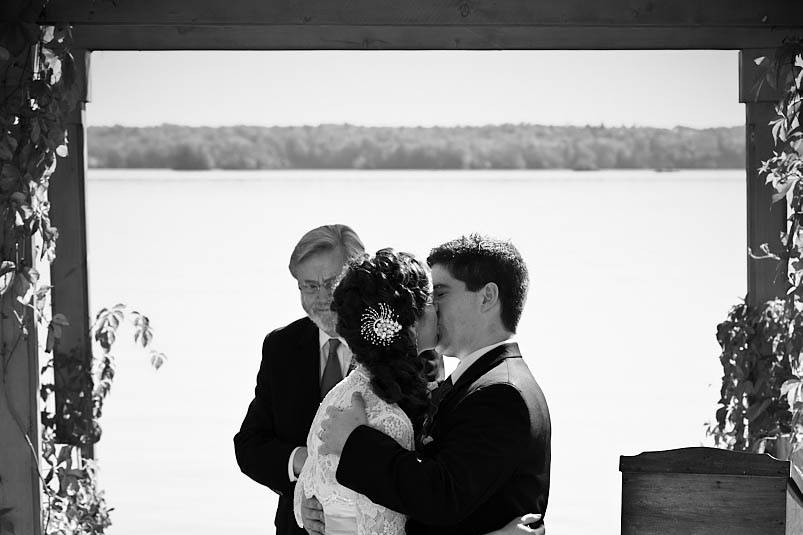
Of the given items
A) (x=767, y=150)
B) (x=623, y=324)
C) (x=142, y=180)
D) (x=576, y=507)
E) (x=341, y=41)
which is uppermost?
(x=142, y=180)

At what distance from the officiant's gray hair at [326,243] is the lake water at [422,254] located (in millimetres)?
3389

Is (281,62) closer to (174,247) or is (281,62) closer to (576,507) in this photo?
(174,247)

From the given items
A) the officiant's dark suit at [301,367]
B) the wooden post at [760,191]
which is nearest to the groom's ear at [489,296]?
the officiant's dark suit at [301,367]

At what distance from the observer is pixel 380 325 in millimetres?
2258

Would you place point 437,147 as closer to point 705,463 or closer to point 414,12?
point 414,12

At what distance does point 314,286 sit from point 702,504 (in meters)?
1.27

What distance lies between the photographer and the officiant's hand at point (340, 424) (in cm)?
227

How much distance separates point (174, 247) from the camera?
1552cm

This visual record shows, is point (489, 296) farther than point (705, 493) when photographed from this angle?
No

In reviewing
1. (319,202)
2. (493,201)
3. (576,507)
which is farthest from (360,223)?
(576,507)

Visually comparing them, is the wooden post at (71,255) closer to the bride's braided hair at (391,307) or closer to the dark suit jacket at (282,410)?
the dark suit jacket at (282,410)

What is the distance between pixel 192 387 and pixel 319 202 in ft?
20.5

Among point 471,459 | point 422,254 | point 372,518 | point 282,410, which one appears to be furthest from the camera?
point 422,254

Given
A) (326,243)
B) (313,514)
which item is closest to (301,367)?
(326,243)
